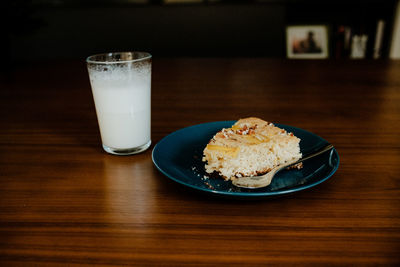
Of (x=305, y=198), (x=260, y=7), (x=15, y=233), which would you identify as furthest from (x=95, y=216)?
(x=260, y=7)

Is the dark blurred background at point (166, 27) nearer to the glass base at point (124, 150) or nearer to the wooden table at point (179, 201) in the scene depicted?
the wooden table at point (179, 201)

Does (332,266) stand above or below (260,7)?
below

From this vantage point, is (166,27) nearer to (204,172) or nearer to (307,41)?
(307,41)

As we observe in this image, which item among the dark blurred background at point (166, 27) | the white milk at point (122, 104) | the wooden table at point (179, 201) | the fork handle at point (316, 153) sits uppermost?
the dark blurred background at point (166, 27)

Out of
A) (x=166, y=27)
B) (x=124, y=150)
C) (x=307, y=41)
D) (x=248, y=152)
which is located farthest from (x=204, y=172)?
(x=307, y=41)

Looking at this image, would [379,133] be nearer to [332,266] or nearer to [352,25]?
[332,266]

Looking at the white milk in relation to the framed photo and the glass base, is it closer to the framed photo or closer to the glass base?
the glass base

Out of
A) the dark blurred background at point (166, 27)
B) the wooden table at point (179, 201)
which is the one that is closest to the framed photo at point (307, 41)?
the dark blurred background at point (166, 27)
